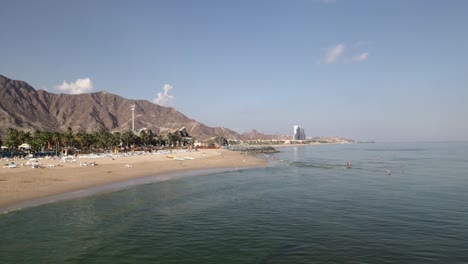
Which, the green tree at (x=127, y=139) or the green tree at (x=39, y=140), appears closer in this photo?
the green tree at (x=39, y=140)

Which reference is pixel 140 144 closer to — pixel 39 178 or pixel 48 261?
pixel 39 178

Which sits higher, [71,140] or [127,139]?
[127,139]

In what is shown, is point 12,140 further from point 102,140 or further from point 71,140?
point 102,140

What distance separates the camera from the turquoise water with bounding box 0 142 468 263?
13977mm

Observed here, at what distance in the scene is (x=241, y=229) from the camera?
59.7 ft

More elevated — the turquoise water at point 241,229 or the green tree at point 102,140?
the green tree at point 102,140

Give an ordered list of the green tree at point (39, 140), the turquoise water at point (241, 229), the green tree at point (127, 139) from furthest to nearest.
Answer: the green tree at point (127, 139)
the green tree at point (39, 140)
the turquoise water at point (241, 229)

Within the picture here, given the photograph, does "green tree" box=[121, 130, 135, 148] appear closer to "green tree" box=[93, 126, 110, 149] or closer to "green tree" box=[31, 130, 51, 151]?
"green tree" box=[93, 126, 110, 149]

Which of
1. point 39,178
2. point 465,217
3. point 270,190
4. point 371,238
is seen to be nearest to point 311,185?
point 270,190

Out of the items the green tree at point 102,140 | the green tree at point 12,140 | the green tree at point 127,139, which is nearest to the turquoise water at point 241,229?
the green tree at point 12,140

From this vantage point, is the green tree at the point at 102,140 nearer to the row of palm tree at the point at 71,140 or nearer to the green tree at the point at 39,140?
the row of palm tree at the point at 71,140

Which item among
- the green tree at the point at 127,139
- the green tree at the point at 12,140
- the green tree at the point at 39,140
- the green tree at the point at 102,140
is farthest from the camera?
the green tree at the point at 127,139

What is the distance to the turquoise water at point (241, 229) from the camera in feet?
45.9

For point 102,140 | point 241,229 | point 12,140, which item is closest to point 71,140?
point 102,140
